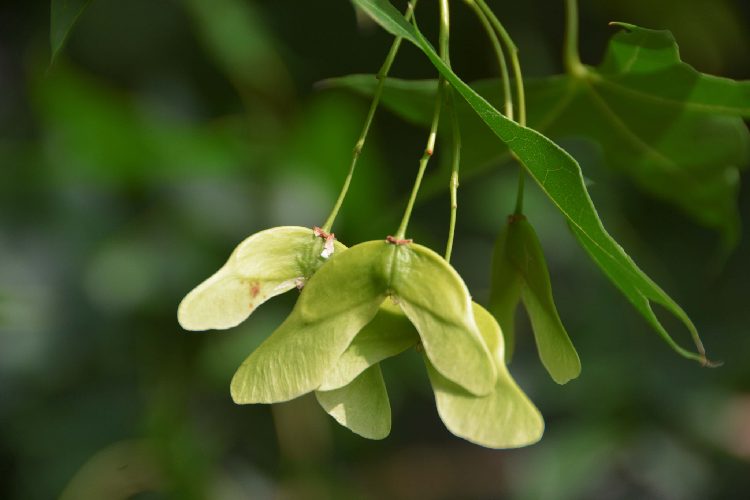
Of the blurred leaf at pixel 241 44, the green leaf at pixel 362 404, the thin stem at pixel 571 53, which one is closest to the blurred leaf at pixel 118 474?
the blurred leaf at pixel 241 44

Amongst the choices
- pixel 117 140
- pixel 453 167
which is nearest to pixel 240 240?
pixel 117 140

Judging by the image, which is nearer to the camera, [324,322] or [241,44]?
[324,322]

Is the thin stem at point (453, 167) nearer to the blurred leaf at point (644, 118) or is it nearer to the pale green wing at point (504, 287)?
the pale green wing at point (504, 287)

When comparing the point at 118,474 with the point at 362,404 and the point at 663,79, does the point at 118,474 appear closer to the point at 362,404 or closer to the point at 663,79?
the point at 362,404

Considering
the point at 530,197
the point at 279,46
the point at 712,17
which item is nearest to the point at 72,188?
the point at 279,46

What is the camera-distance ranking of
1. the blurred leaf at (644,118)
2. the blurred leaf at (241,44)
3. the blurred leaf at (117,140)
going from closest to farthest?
the blurred leaf at (644,118)
the blurred leaf at (117,140)
the blurred leaf at (241,44)

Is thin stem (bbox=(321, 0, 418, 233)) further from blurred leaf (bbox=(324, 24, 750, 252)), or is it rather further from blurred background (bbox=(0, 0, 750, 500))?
blurred background (bbox=(0, 0, 750, 500))
